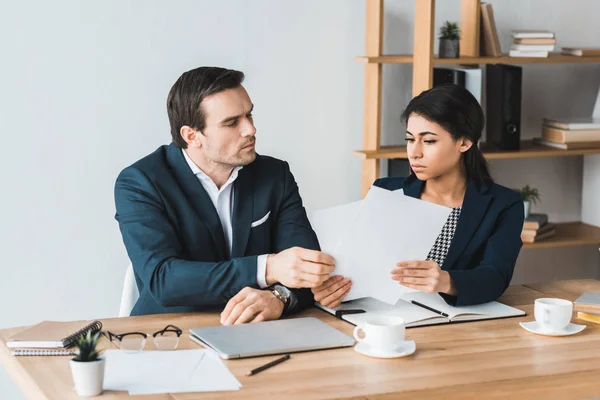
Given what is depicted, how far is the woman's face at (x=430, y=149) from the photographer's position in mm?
2486

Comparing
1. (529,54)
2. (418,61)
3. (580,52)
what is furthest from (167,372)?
(580,52)

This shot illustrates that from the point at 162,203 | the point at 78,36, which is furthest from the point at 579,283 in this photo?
the point at 78,36

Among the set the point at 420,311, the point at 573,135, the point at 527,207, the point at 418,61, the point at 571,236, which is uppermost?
the point at 418,61

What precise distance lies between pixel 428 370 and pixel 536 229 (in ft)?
7.54

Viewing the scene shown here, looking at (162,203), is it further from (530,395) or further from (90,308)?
(90,308)

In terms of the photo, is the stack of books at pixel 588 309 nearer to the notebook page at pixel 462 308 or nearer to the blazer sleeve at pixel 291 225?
the notebook page at pixel 462 308

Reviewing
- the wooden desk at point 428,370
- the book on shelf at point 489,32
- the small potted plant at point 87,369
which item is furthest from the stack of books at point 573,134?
the small potted plant at point 87,369

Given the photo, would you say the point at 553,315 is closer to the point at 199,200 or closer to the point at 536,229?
the point at 199,200

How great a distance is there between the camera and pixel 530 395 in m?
1.63

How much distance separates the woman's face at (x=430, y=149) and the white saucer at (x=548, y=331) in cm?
60

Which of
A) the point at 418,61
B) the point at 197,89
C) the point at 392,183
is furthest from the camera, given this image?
the point at 418,61

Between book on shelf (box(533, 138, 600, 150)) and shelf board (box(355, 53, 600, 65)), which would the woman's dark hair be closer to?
shelf board (box(355, 53, 600, 65))

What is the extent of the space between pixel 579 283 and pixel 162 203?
1.16 metres

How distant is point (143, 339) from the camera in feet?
6.01
